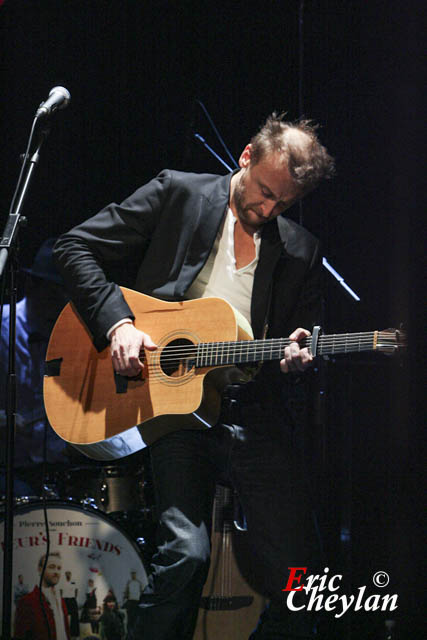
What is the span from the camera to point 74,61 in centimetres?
436

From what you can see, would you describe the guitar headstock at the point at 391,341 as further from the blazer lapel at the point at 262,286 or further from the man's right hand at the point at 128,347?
the man's right hand at the point at 128,347

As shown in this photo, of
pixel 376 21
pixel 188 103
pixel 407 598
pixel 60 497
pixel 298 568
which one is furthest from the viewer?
pixel 188 103

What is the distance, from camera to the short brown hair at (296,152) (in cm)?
284

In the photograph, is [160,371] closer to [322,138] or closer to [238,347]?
[238,347]

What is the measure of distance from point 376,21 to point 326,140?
560mm

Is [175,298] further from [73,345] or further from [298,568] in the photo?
[298,568]

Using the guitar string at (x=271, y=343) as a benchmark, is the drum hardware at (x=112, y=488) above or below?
below

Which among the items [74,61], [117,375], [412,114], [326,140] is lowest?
[117,375]

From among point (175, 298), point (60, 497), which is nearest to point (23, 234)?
point (60, 497)

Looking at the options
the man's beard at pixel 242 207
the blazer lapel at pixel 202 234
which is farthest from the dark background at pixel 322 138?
the blazer lapel at pixel 202 234

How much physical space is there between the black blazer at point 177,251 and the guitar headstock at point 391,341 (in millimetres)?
482

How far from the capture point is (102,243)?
2934 millimetres

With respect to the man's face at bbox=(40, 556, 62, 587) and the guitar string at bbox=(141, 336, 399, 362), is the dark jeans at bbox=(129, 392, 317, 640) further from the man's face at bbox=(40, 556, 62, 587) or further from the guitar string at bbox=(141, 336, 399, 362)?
the man's face at bbox=(40, 556, 62, 587)

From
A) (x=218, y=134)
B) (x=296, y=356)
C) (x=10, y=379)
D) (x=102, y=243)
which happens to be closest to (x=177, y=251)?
(x=102, y=243)
